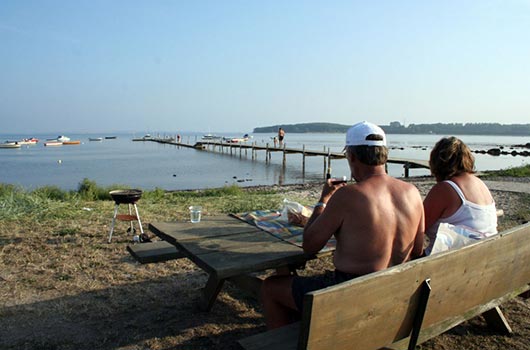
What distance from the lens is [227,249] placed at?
2.59 meters

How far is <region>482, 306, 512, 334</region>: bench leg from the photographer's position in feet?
9.57

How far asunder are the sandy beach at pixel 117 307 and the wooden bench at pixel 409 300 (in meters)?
0.67

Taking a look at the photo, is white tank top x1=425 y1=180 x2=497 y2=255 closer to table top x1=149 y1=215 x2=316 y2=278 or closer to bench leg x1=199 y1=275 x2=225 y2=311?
table top x1=149 y1=215 x2=316 y2=278

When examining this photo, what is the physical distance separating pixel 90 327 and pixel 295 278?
1684 millimetres

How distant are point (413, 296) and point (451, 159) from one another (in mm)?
1152

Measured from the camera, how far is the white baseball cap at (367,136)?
2139mm

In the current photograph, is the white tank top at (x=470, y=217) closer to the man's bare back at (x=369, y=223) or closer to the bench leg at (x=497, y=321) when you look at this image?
the man's bare back at (x=369, y=223)

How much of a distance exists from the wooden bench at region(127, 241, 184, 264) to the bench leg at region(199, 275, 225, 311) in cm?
31

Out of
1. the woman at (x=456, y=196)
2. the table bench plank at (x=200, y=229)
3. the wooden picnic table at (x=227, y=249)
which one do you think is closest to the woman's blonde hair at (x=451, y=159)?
the woman at (x=456, y=196)

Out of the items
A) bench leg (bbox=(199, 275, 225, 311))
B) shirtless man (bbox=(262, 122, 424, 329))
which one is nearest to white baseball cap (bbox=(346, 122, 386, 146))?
shirtless man (bbox=(262, 122, 424, 329))

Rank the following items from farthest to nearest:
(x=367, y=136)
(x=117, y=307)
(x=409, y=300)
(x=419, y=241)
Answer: (x=117, y=307)
(x=419, y=241)
(x=367, y=136)
(x=409, y=300)

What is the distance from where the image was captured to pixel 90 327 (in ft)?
9.94

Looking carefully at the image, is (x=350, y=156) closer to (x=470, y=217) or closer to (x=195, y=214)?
(x=470, y=217)

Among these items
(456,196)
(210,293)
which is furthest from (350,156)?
(210,293)
